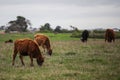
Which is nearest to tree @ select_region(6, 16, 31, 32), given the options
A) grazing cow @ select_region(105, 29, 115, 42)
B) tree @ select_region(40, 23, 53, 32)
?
tree @ select_region(40, 23, 53, 32)

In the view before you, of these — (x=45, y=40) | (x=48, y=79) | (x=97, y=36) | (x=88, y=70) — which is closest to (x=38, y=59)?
(x=88, y=70)

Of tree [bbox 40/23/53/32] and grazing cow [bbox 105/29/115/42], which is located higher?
grazing cow [bbox 105/29/115/42]

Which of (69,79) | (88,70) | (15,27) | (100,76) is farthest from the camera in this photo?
(15,27)

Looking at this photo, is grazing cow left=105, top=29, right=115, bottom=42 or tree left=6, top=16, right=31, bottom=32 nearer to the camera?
grazing cow left=105, top=29, right=115, bottom=42

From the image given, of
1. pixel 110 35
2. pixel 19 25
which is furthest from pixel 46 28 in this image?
pixel 110 35

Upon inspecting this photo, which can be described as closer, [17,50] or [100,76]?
[100,76]

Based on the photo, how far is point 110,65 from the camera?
19.0 metres

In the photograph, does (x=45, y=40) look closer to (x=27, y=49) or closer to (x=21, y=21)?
(x=27, y=49)

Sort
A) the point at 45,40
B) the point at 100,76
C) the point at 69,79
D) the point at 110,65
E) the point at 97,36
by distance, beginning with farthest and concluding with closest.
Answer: the point at 97,36
the point at 45,40
the point at 110,65
the point at 100,76
the point at 69,79

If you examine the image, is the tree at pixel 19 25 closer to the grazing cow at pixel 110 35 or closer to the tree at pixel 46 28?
the tree at pixel 46 28

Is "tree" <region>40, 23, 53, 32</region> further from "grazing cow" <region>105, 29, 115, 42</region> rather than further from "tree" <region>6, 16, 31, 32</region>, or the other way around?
"grazing cow" <region>105, 29, 115, 42</region>

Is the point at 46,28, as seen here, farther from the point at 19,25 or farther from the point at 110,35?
the point at 110,35

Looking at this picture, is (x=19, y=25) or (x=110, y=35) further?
(x=19, y=25)

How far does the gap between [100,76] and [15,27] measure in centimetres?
9484
